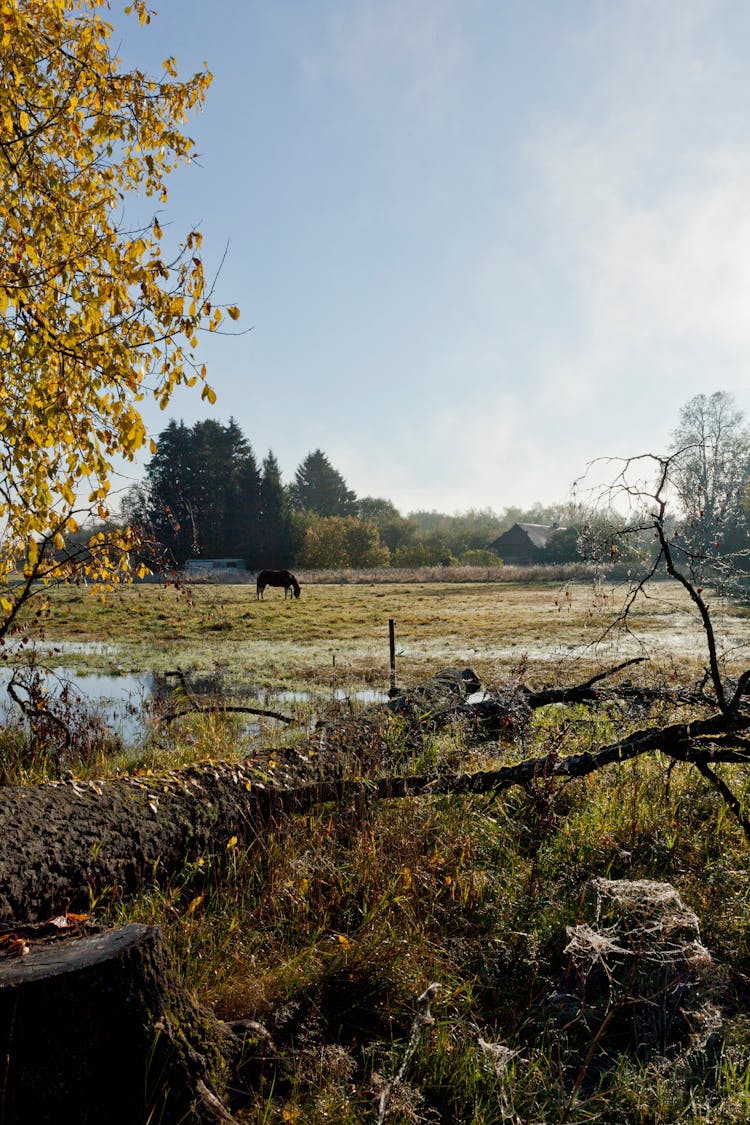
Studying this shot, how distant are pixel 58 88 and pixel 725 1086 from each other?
7918 mm

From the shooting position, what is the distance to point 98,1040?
2.00 metres

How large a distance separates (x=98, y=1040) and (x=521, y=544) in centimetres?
6679

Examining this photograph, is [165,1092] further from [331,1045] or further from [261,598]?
[261,598]

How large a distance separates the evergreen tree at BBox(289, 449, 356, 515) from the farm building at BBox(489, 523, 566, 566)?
791 inches

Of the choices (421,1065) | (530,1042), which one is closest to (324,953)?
(421,1065)

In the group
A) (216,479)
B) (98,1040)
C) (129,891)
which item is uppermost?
(216,479)

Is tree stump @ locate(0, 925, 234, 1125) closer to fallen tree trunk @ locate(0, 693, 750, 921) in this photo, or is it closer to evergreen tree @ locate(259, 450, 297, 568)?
fallen tree trunk @ locate(0, 693, 750, 921)

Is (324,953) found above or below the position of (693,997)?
above

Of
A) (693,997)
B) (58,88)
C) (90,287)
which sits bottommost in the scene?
(693,997)

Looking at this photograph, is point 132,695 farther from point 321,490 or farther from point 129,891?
point 321,490

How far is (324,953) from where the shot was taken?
3260 millimetres

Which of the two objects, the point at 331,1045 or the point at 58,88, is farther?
the point at 58,88

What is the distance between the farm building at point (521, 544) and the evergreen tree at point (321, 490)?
791 inches

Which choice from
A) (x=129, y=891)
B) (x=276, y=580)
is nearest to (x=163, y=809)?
(x=129, y=891)
